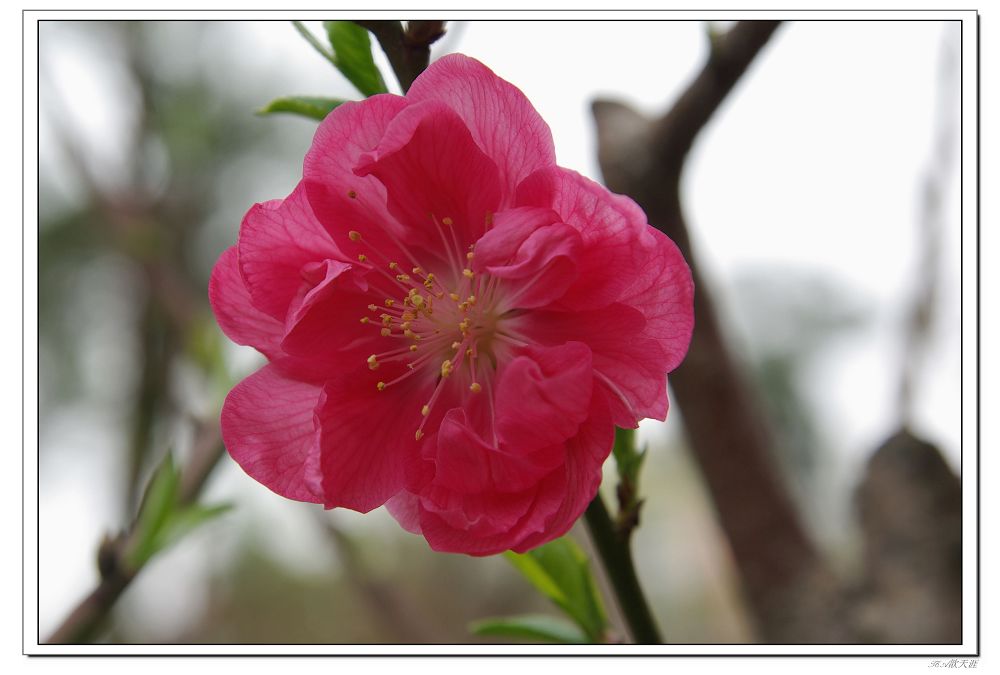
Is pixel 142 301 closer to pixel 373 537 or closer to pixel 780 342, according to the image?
pixel 373 537

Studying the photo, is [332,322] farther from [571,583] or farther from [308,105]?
[571,583]

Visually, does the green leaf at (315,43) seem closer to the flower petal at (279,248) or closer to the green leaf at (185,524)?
the flower petal at (279,248)

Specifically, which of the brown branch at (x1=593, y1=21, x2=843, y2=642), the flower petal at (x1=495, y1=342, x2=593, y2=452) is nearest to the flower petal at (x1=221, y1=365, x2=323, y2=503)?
the flower petal at (x1=495, y1=342, x2=593, y2=452)

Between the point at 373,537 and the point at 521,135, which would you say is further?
the point at 373,537

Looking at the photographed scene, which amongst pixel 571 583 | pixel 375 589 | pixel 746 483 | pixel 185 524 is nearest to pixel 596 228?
pixel 571 583

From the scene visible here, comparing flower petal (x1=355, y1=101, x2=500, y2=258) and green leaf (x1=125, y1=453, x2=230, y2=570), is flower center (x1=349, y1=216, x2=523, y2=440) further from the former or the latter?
green leaf (x1=125, y1=453, x2=230, y2=570)

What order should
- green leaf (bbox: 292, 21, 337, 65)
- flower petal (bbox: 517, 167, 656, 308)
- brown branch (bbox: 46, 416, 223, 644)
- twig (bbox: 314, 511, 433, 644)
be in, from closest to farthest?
flower petal (bbox: 517, 167, 656, 308) < green leaf (bbox: 292, 21, 337, 65) < brown branch (bbox: 46, 416, 223, 644) < twig (bbox: 314, 511, 433, 644)
